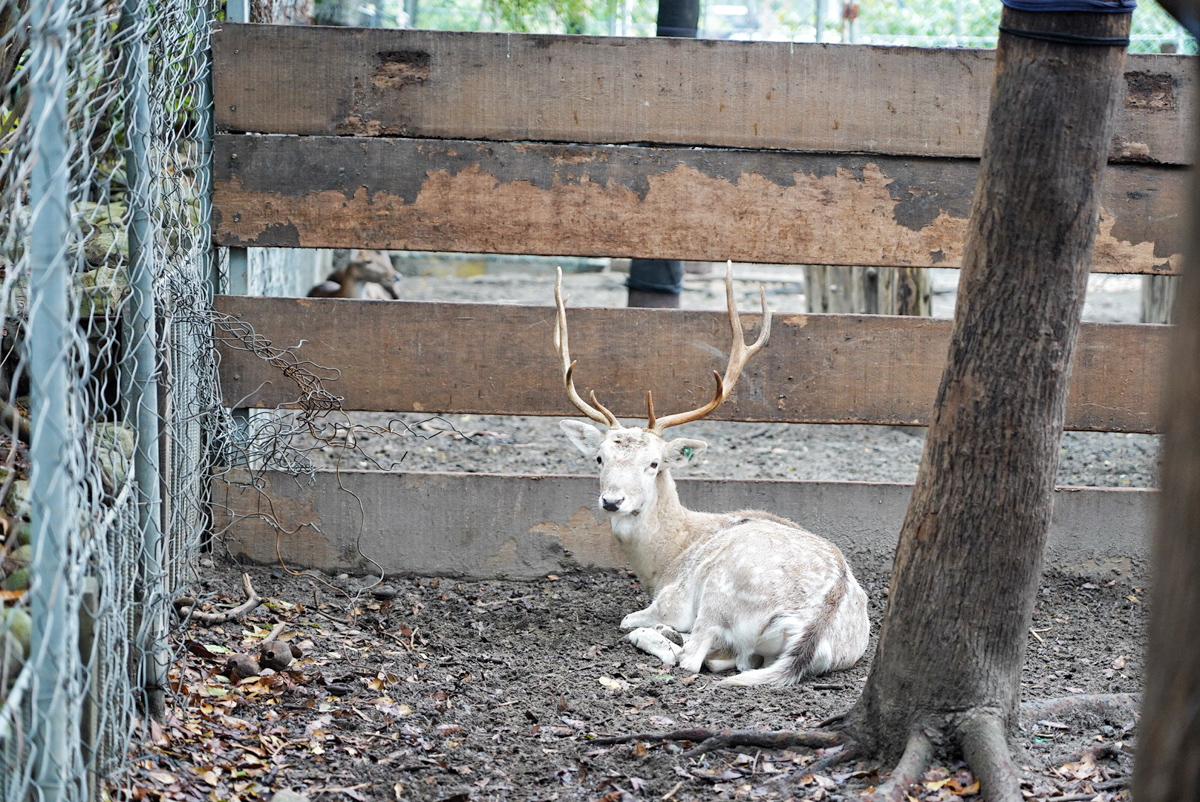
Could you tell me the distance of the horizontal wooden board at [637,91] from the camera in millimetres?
5219

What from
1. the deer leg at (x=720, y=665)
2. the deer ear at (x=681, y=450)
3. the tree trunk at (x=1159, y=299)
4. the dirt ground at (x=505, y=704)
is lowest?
the deer leg at (x=720, y=665)

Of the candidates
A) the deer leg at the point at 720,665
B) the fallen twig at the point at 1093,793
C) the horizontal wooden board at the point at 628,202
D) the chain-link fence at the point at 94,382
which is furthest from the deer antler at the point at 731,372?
the fallen twig at the point at 1093,793

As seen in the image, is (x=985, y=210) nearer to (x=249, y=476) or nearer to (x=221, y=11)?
(x=249, y=476)

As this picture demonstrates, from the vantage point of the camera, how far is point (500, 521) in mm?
5406

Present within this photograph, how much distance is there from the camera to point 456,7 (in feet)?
51.7

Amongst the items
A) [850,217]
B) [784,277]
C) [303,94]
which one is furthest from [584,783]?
[784,277]

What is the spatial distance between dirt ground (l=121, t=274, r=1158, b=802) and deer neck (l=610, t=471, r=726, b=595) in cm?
22

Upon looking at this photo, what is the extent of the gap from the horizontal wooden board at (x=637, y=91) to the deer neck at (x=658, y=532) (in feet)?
5.83

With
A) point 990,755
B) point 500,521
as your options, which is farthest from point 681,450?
point 990,755

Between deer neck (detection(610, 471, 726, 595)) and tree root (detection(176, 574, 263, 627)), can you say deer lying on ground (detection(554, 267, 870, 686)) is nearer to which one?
deer neck (detection(610, 471, 726, 595))

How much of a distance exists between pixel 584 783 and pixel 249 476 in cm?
271

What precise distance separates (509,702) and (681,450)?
1731 mm

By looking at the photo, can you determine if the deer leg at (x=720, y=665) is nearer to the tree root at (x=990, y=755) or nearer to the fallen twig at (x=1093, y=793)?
the tree root at (x=990, y=755)

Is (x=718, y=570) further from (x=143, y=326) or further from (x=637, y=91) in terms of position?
(x=143, y=326)
